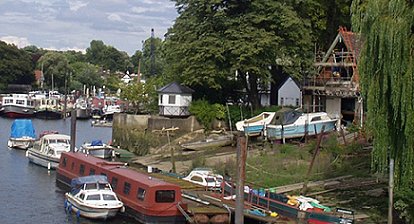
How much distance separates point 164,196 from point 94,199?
4090mm

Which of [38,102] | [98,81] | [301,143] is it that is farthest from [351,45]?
[98,81]

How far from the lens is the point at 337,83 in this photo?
6041 centimetres

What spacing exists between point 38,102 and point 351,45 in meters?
78.6

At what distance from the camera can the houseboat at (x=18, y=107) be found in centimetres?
12062

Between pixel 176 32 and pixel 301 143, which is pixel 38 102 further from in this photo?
pixel 301 143

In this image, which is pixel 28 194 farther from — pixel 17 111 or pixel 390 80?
pixel 17 111

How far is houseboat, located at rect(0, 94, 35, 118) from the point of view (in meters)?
121

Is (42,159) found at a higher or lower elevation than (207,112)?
lower

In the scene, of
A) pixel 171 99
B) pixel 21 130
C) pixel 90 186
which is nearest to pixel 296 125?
pixel 171 99

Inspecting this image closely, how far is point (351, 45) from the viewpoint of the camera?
192 feet

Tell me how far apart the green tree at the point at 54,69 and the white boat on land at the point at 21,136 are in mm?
91694

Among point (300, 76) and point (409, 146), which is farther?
point (300, 76)

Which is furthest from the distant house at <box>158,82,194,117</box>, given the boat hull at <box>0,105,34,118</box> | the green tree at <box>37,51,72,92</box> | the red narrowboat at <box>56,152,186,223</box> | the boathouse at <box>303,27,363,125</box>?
the green tree at <box>37,51,72,92</box>

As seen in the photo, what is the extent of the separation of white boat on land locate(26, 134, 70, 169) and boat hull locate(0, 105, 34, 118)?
62.0 meters
